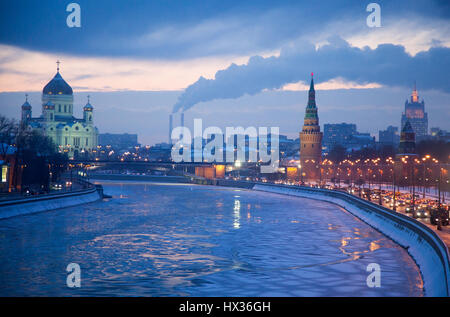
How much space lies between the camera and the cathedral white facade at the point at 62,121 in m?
186

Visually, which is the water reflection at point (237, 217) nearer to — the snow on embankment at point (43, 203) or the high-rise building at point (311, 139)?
the snow on embankment at point (43, 203)

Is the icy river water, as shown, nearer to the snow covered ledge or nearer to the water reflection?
the water reflection

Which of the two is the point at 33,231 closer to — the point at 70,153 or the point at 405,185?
the point at 405,185

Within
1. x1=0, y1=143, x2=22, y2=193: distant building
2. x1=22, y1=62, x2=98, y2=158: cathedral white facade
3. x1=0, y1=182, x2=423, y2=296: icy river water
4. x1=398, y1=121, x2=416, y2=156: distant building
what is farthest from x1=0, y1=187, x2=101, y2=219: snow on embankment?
x1=22, y1=62, x2=98, y2=158: cathedral white facade

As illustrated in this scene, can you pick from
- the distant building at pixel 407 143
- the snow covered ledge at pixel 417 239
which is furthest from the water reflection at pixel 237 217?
the distant building at pixel 407 143

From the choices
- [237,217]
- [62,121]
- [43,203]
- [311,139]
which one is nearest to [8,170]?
[43,203]

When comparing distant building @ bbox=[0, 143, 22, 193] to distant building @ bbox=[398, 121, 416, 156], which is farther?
distant building @ bbox=[398, 121, 416, 156]

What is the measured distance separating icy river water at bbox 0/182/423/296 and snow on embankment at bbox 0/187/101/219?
823mm

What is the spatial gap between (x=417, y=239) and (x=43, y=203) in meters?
35.8

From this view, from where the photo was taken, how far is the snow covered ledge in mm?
22484

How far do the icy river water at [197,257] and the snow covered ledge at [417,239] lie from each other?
25.1 inches

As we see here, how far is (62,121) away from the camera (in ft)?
633

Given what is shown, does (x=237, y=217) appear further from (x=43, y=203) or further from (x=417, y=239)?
(x=417, y=239)
